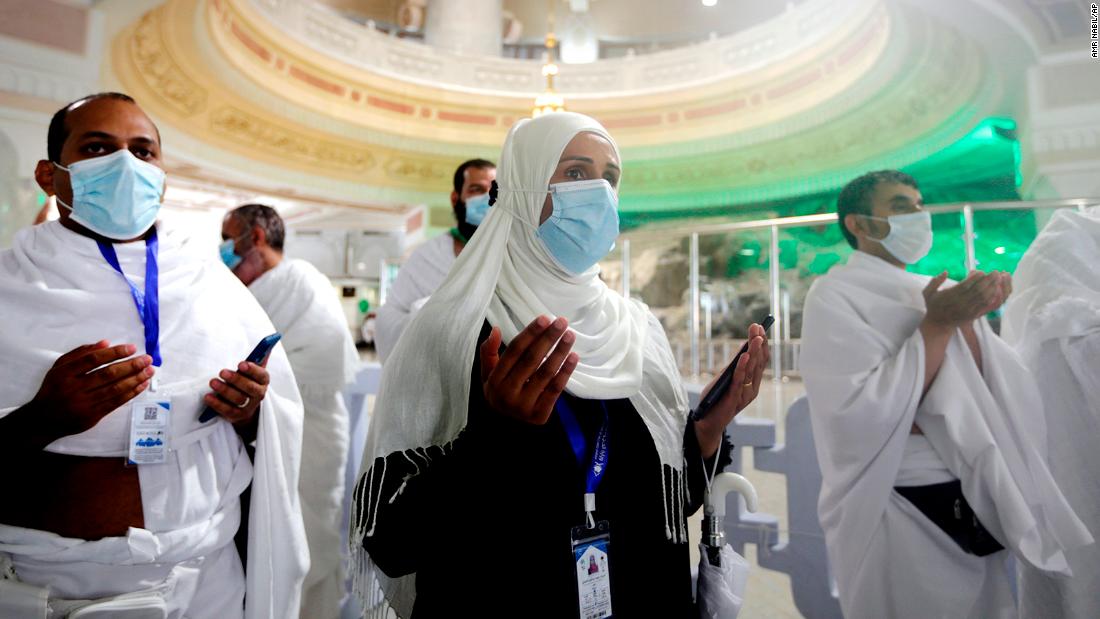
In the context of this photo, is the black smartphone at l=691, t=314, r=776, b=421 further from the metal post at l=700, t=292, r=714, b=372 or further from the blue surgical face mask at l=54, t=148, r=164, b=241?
the metal post at l=700, t=292, r=714, b=372

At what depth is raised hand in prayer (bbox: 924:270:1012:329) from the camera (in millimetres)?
1598

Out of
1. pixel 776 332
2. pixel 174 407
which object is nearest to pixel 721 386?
pixel 174 407

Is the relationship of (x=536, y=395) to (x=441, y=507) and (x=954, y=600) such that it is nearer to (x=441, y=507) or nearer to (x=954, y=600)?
(x=441, y=507)

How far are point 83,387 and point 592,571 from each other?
0.94 m

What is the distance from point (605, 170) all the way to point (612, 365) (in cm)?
39

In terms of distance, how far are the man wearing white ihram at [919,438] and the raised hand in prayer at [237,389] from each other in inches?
57.5

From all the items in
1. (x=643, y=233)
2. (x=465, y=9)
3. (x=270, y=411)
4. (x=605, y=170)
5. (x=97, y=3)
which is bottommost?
(x=270, y=411)

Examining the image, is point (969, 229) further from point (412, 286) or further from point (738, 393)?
point (412, 286)

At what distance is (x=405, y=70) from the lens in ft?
33.4

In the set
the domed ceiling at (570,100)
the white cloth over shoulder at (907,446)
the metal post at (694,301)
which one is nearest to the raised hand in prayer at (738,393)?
the white cloth over shoulder at (907,446)

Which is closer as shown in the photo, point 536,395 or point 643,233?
point 536,395

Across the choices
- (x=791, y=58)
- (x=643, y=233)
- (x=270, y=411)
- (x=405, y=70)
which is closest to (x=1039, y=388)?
(x=270, y=411)

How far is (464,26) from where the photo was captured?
38.0 ft

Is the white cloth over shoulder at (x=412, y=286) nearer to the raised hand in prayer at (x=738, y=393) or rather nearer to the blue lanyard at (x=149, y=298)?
the blue lanyard at (x=149, y=298)
